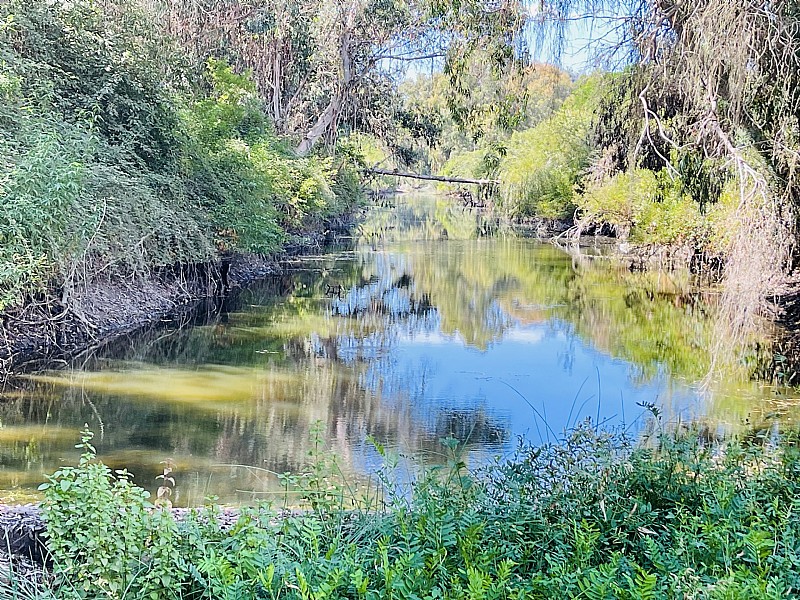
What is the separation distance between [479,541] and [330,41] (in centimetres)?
1079

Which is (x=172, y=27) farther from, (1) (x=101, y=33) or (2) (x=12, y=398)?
(2) (x=12, y=398)

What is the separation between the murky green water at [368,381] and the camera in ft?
25.8

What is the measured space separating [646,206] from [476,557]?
64.5 ft

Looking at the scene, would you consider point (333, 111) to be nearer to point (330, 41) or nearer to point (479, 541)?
point (330, 41)

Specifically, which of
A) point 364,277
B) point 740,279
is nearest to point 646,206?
point 364,277

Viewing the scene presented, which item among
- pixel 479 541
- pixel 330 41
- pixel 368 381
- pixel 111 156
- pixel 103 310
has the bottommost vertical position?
pixel 368 381

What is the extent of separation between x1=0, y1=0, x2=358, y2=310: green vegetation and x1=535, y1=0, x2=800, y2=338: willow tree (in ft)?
19.3

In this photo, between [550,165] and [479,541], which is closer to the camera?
[479,541]

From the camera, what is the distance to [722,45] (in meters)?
5.87

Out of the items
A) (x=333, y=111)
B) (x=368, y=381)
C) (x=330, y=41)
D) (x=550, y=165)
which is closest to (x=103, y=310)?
(x=368, y=381)

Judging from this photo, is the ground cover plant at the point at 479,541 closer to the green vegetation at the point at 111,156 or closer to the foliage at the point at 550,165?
the green vegetation at the point at 111,156

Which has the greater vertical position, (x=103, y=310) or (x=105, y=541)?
(x=105, y=541)

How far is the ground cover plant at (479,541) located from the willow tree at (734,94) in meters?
2.44

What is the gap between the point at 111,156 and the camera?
42.5 ft
